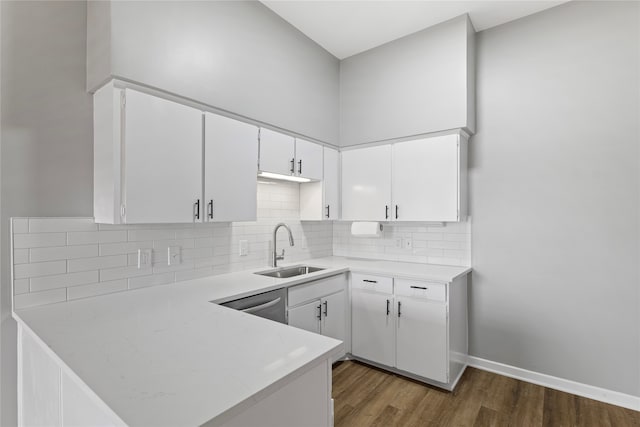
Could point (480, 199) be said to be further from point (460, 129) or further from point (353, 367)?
point (353, 367)

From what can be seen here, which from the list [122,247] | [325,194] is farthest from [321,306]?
[122,247]

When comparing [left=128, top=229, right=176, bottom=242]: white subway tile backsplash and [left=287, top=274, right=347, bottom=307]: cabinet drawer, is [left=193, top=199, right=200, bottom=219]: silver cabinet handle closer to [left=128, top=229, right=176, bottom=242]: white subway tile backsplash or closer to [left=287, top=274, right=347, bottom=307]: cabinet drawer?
[left=128, top=229, right=176, bottom=242]: white subway tile backsplash

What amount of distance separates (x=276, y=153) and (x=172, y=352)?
74.7 inches

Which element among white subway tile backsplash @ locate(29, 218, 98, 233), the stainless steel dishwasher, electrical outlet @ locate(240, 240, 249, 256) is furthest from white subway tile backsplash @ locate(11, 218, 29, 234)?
electrical outlet @ locate(240, 240, 249, 256)

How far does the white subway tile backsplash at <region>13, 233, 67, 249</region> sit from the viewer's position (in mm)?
1718

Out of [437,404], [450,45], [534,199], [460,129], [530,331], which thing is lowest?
[437,404]

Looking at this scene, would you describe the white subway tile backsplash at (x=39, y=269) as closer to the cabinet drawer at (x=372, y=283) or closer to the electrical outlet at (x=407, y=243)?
the cabinet drawer at (x=372, y=283)

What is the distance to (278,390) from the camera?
1039 mm

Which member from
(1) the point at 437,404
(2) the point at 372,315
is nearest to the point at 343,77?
(2) the point at 372,315

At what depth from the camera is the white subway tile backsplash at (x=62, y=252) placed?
1773 mm

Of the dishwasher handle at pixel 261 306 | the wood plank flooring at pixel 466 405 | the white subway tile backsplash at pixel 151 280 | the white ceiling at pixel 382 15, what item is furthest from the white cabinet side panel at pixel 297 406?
the white ceiling at pixel 382 15

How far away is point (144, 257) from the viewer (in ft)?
7.20

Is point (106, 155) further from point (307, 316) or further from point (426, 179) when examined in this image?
point (426, 179)

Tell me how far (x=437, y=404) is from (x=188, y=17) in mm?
3134
